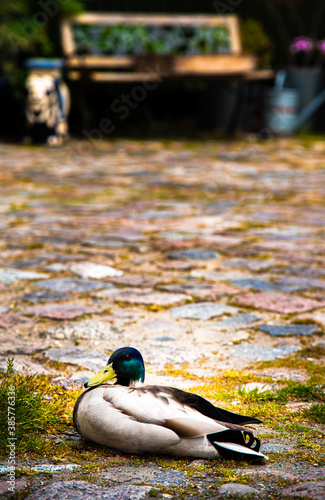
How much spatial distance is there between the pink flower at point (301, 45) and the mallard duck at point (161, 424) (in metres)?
9.09

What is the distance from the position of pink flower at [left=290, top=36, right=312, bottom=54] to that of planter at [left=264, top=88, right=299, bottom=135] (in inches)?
29.6

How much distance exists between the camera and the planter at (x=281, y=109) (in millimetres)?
9375

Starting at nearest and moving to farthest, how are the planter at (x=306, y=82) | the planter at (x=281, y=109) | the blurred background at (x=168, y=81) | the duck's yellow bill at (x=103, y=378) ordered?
the duck's yellow bill at (x=103, y=378) → the blurred background at (x=168, y=81) → the planter at (x=281, y=109) → the planter at (x=306, y=82)

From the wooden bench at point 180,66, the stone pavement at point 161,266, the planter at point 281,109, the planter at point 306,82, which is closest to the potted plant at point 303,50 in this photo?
the planter at point 306,82

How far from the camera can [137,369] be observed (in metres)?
1.71

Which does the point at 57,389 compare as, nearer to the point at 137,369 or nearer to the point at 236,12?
the point at 137,369

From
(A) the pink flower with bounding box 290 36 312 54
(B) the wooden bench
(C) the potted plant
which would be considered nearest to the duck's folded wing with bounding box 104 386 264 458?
(B) the wooden bench

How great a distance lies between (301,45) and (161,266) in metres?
7.44

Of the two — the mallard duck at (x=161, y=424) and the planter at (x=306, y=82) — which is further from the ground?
the planter at (x=306, y=82)

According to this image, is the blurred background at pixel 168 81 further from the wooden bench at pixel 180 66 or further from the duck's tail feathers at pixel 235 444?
the duck's tail feathers at pixel 235 444

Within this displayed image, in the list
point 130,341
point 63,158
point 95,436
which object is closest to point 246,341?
point 130,341

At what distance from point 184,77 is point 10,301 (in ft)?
19.8

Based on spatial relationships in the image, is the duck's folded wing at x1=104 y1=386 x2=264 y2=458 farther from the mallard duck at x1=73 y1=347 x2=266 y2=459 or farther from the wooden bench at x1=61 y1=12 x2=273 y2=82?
the wooden bench at x1=61 y1=12 x2=273 y2=82

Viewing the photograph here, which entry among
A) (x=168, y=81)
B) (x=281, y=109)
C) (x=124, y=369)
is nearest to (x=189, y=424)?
(x=124, y=369)
